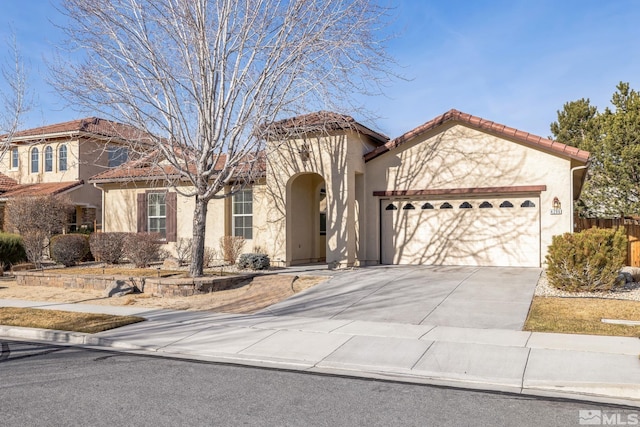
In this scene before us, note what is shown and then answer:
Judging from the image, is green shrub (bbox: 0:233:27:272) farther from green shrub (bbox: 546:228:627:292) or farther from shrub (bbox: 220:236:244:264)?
Answer: green shrub (bbox: 546:228:627:292)

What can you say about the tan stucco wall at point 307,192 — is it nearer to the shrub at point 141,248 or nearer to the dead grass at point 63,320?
the shrub at point 141,248

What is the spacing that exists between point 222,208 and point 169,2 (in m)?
8.00

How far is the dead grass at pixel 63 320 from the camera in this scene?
10242 mm

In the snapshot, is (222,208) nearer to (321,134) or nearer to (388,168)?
(321,134)

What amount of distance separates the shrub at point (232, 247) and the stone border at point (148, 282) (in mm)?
3207

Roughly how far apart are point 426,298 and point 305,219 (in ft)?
26.0

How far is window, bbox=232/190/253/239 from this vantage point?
19766mm

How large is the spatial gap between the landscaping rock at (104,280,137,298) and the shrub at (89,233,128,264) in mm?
4964

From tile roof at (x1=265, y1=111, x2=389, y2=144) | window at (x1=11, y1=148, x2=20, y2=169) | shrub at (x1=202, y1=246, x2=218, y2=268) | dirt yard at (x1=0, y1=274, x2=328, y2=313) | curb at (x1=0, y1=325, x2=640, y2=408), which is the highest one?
window at (x1=11, y1=148, x2=20, y2=169)

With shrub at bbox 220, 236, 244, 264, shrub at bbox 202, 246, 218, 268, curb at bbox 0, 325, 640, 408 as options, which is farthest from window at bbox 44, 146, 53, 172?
curb at bbox 0, 325, 640, 408

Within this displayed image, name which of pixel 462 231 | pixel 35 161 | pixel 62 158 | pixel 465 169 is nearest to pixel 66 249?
pixel 62 158

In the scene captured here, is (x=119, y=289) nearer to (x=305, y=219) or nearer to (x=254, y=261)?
(x=254, y=261)

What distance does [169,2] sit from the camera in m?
14.0

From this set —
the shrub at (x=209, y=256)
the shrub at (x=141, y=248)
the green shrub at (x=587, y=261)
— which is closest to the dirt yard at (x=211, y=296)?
the shrub at (x=141, y=248)
